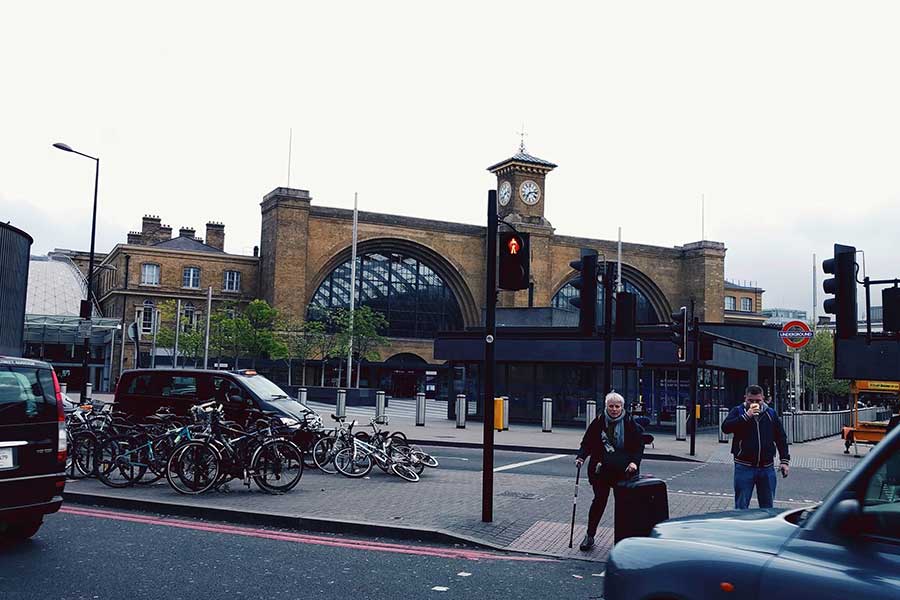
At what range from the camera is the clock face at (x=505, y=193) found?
69.4 m

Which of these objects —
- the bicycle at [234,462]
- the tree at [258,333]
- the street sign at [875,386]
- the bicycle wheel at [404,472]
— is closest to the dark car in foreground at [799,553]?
the bicycle at [234,462]

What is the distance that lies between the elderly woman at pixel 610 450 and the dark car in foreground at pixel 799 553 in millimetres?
4741

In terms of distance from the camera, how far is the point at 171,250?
6638cm

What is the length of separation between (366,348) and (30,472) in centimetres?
5063

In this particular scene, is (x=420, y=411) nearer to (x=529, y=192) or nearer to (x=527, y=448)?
(x=527, y=448)

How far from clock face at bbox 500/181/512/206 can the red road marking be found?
60255 millimetres

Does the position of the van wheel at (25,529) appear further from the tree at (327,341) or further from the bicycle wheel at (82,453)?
the tree at (327,341)

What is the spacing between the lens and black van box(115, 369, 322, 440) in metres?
16.5

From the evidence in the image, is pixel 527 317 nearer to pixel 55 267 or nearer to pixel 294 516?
pixel 294 516

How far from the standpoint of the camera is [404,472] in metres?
14.6

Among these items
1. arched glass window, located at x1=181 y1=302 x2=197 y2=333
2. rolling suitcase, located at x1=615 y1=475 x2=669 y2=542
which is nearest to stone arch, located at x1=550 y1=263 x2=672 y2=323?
arched glass window, located at x1=181 y1=302 x2=197 y2=333

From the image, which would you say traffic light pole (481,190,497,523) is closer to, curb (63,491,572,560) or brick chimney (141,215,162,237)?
curb (63,491,572,560)

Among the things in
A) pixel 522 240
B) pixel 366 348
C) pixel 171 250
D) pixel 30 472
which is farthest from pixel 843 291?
pixel 171 250

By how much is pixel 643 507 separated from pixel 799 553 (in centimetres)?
389
